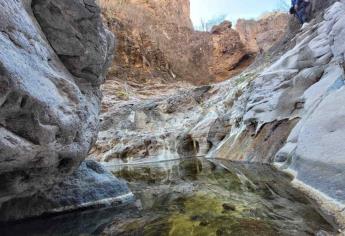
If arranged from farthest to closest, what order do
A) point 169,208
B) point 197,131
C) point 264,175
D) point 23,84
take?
point 197,131 → point 264,175 → point 169,208 → point 23,84

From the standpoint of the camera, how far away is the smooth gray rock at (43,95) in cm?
393

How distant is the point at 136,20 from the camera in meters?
40.6

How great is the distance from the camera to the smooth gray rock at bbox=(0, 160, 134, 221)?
6.09m

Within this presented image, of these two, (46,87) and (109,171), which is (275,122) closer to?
(109,171)

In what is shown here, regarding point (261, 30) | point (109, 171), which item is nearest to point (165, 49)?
point (261, 30)

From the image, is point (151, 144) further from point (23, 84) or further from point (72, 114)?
point (23, 84)

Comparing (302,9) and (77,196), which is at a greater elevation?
(302,9)

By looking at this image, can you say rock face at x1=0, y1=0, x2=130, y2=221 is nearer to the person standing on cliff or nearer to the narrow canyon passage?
the narrow canyon passage

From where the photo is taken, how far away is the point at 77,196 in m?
6.75

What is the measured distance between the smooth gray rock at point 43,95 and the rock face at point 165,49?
26329 millimetres

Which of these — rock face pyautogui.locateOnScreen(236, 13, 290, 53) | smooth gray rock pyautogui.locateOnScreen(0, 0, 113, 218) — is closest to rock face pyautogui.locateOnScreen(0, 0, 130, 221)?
smooth gray rock pyautogui.locateOnScreen(0, 0, 113, 218)

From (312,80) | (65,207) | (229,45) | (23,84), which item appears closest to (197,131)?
(312,80)

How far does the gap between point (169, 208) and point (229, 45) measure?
1516 inches

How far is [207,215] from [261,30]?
4525 centimetres
